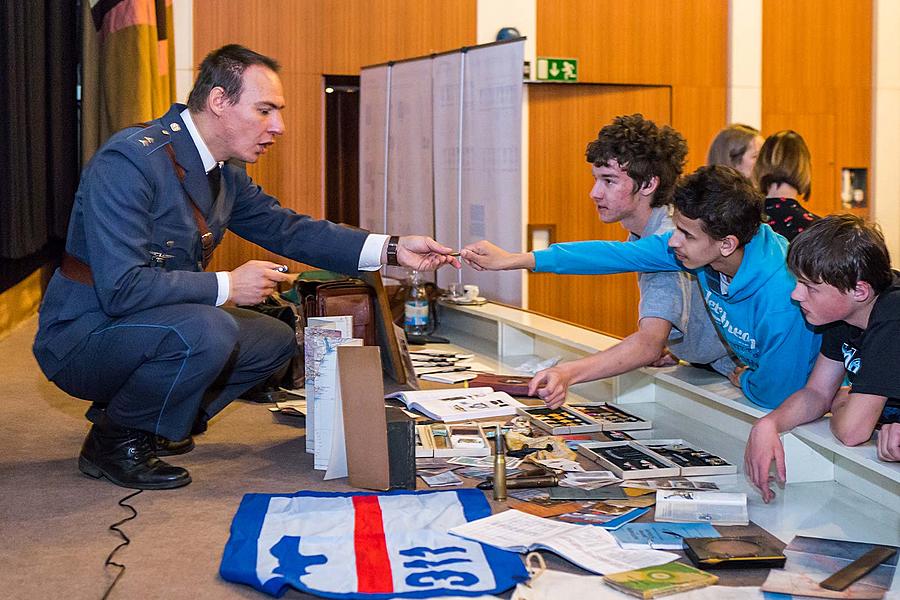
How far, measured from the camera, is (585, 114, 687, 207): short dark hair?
3477 mm

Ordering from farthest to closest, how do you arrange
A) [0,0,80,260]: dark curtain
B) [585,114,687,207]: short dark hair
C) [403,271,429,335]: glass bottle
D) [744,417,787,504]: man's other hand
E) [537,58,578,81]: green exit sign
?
[537,58,578,81]: green exit sign
[403,271,429,335]: glass bottle
[0,0,80,260]: dark curtain
[585,114,687,207]: short dark hair
[744,417,787,504]: man's other hand

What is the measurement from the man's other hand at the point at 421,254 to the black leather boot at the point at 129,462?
1030 mm

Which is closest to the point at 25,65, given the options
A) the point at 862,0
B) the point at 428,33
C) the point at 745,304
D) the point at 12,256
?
the point at 12,256

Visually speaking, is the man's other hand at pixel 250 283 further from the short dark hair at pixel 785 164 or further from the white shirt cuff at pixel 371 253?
the short dark hair at pixel 785 164

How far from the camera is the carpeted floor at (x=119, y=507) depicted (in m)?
2.16

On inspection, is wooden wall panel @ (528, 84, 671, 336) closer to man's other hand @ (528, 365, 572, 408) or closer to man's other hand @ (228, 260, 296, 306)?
man's other hand @ (528, 365, 572, 408)

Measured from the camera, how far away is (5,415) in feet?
12.1

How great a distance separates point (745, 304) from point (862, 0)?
230 inches

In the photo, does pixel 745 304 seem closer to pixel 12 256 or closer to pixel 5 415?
pixel 5 415

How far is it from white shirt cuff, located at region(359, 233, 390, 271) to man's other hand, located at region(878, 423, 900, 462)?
5.57 feet

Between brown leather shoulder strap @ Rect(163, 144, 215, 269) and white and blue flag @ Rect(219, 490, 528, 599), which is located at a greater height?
brown leather shoulder strap @ Rect(163, 144, 215, 269)

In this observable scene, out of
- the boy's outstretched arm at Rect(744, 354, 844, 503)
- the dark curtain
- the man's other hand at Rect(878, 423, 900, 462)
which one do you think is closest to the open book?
the boy's outstretched arm at Rect(744, 354, 844, 503)

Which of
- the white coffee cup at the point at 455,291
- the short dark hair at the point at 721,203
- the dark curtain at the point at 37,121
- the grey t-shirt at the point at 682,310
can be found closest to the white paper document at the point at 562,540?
the short dark hair at the point at 721,203

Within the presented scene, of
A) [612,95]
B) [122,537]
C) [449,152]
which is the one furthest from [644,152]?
[612,95]
